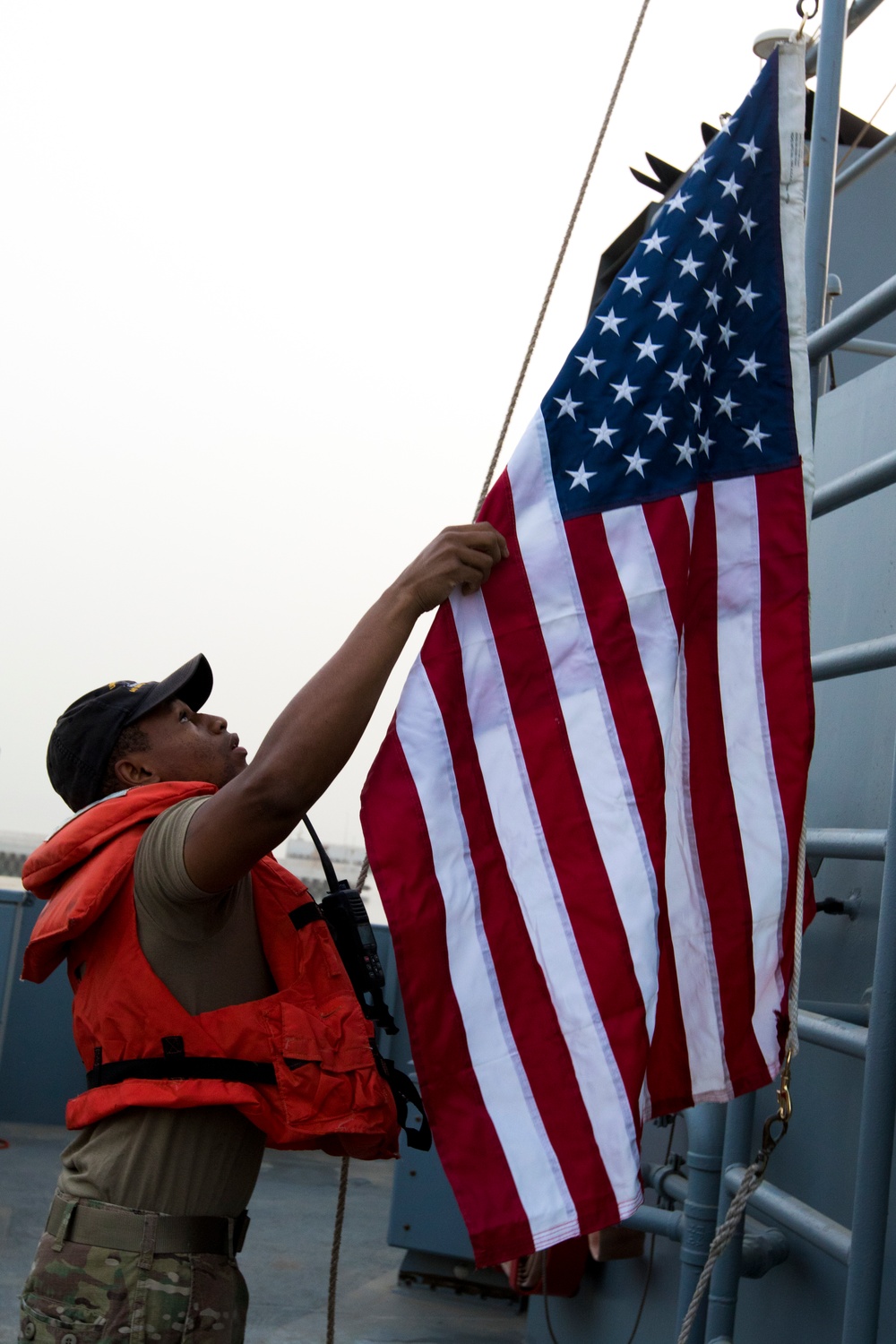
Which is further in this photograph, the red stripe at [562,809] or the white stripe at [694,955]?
the white stripe at [694,955]

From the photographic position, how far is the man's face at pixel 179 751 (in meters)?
2.28

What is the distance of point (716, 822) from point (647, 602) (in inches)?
15.5

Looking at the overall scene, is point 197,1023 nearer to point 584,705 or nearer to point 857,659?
point 584,705

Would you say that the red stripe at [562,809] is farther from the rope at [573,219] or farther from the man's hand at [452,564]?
the rope at [573,219]

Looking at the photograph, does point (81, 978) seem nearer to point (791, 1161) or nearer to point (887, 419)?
point (791, 1161)

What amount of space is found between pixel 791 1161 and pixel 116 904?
1666 millimetres

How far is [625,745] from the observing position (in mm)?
1979

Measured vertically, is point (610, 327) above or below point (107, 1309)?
above

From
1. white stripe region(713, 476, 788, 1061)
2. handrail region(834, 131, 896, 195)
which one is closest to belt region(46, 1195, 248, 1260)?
white stripe region(713, 476, 788, 1061)

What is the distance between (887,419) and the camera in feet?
9.56

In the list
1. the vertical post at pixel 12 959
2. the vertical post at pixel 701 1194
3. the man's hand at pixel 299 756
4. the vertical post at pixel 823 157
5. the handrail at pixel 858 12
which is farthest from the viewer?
the vertical post at pixel 12 959

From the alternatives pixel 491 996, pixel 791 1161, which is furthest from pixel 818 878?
pixel 491 996

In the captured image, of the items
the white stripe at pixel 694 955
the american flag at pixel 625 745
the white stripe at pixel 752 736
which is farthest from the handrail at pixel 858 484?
the white stripe at pixel 694 955

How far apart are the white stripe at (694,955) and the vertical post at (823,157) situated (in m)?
1.18
